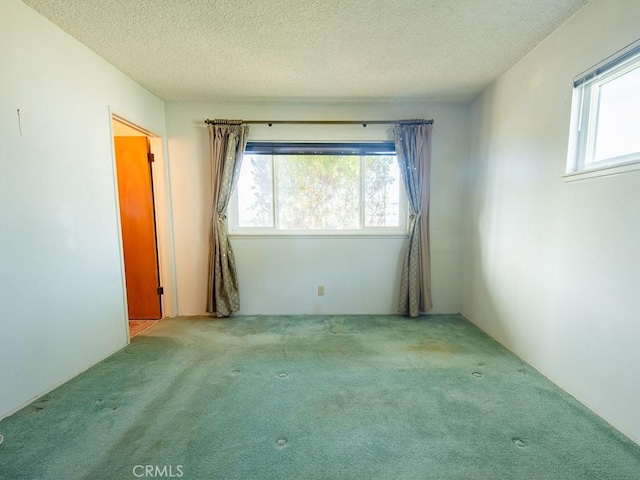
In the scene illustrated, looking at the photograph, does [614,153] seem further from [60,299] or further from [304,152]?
[60,299]

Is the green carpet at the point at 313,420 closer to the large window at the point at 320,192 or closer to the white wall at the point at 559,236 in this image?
the white wall at the point at 559,236

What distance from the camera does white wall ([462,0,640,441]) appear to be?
1.44m

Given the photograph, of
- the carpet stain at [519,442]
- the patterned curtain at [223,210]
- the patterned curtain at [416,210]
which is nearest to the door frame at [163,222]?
the patterned curtain at [223,210]

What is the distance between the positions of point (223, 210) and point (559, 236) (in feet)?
10.0

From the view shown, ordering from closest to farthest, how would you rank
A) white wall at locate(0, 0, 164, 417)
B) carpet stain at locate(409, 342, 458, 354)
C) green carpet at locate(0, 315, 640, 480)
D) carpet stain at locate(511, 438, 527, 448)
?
green carpet at locate(0, 315, 640, 480)
carpet stain at locate(511, 438, 527, 448)
white wall at locate(0, 0, 164, 417)
carpet stain at locate(409, 342, 458, 354)

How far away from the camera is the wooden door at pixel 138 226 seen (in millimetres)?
2922

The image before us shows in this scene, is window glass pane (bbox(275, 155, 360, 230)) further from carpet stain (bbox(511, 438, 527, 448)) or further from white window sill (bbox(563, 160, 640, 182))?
carpet stain (bbox(511, 438, 527, 448))

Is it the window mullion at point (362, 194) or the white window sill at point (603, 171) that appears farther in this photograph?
the window mullion at point (362, 194)

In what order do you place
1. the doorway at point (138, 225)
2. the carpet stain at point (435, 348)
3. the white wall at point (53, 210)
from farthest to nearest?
the doorway at point (138, 225) → the carpet stain at point (435, 348) → the white wall at point (53, 210)

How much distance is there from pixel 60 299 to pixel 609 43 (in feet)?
12.7

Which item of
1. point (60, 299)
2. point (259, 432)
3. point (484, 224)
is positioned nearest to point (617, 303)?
point (484, 224)

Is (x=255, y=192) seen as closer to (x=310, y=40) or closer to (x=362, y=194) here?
(x=362, y=194)

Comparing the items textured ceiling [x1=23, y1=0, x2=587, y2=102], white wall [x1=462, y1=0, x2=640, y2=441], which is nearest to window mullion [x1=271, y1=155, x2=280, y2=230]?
textured ceiling [x1=23, y1=0, x2=587, y2=102]

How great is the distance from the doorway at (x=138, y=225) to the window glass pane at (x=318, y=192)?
1486 millimetres
